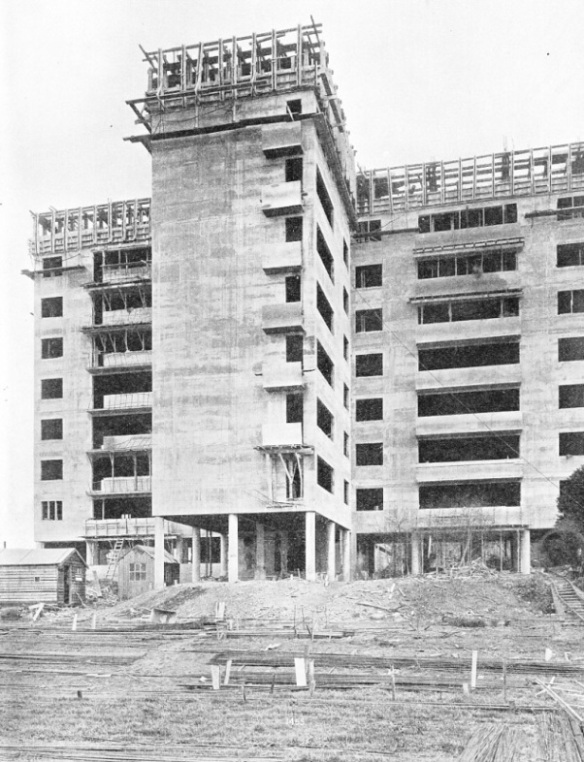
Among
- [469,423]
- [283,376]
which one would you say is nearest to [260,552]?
[283,376]

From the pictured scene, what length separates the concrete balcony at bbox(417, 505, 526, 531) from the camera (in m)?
66.9

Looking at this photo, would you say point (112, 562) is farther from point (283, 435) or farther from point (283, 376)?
point (283, 376)

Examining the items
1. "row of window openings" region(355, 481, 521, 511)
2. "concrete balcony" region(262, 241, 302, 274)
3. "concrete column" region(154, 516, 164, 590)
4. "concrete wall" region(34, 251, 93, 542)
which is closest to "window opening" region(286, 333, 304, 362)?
"concrete balcony" region(262, 241, 302, 274)

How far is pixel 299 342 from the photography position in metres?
56.5

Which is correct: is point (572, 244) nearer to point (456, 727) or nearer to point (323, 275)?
point (323, 275)

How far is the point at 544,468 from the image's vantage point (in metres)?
68.1

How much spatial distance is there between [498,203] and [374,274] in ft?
36.3

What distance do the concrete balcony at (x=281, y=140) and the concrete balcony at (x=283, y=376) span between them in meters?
13.3

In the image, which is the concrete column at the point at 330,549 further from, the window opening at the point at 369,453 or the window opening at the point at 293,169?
the window opening at the point at 293,169

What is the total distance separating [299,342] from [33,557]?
780 inches

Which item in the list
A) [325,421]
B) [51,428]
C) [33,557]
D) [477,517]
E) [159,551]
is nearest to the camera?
[33,557]

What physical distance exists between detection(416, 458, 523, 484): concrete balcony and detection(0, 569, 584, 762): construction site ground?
69.4 feet

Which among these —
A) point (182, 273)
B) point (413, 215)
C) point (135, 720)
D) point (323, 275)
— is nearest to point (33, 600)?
point (182, 273)

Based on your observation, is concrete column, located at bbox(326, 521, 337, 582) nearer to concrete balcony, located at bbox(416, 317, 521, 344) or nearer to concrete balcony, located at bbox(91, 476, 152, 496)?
concrete balcony, located at bbox(91, 476, 152, 496)
